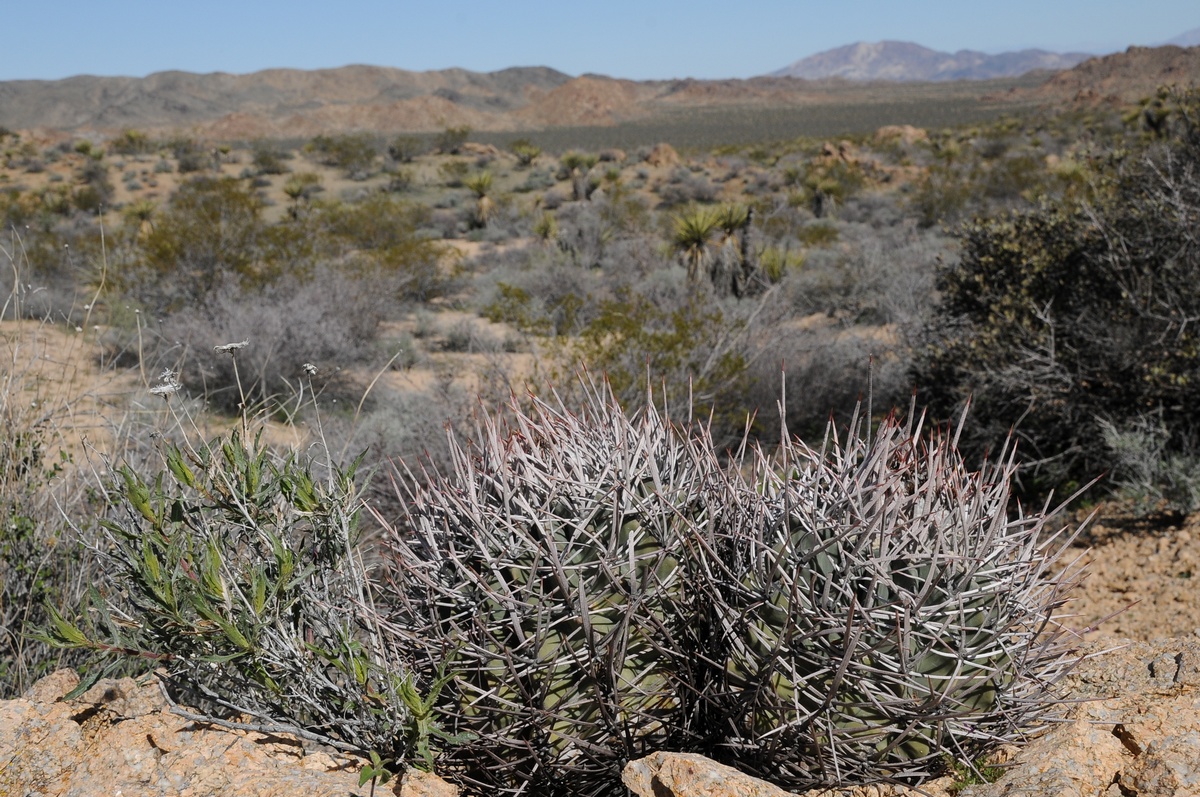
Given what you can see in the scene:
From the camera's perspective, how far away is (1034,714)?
2.09 m

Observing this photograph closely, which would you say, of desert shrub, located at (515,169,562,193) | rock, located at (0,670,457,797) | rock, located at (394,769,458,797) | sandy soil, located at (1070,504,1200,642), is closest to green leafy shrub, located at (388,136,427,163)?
desert shrub, located at (515,169,562,193)

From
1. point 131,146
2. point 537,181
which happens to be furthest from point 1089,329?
point 131,146

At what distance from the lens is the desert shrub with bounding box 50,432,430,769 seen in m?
1.86

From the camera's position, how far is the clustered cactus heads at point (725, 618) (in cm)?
188

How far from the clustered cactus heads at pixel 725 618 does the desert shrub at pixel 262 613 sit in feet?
0.52

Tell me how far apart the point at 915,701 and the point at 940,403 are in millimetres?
5666

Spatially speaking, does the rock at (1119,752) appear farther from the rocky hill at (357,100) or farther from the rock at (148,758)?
the rocky hill at (357,100)

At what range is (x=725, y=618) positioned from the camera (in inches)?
79.2

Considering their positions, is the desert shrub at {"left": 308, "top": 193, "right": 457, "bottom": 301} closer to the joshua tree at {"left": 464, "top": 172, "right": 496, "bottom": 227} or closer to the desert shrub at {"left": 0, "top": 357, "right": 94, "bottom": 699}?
the joshua tree at {"left": 464, "top": 172, "right": 496, "bottom": 227}

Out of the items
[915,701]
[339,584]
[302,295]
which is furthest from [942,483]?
[302,295]

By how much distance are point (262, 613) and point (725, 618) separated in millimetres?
1088

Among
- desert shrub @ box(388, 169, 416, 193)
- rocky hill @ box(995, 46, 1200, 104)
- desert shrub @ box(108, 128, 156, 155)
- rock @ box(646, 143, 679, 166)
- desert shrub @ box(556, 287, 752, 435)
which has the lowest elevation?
Result: desert shrub @ box(556, 287, 752, 435)

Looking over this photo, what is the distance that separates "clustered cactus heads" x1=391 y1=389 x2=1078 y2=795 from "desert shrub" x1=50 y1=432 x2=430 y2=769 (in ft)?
0.52

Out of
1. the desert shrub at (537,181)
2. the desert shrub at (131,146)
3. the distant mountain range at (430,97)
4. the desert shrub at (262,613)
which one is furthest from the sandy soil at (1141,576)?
the distant mountain range at (430,97)
